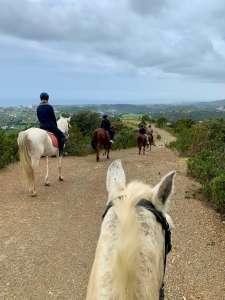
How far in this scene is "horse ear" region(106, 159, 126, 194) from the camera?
2.15m

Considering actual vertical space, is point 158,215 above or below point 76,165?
above

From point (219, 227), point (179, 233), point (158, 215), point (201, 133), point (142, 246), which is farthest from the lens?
point (201, 133)

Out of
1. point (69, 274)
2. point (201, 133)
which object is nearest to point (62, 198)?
point (69, 274)

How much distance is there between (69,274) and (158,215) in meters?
3.96

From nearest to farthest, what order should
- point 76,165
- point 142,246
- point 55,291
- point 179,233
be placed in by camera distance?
1. point 142,246
2. point 55,291
3. point 179,233
4. point 76,165

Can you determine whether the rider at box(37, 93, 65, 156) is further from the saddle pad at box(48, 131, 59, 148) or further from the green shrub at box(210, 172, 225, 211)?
the green shrub at box(210, 172, 225, 211)

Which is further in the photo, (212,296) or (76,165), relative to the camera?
(76,165)

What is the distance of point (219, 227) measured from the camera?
7.80 meters

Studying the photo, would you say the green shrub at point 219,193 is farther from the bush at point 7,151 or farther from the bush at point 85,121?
the bush at point 85,121

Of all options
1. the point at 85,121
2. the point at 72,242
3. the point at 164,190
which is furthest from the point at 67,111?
the point at 164,190

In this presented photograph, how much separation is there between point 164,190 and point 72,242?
494cm

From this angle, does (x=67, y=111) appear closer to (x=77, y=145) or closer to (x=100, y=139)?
(x=77, y=145)

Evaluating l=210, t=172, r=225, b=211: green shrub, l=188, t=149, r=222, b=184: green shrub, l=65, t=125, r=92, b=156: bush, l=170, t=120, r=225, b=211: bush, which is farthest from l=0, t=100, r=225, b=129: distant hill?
l=210, t=172, r=225, b=211: green shrub

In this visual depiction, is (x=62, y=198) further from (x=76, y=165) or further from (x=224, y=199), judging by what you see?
(x=76, y=165)
